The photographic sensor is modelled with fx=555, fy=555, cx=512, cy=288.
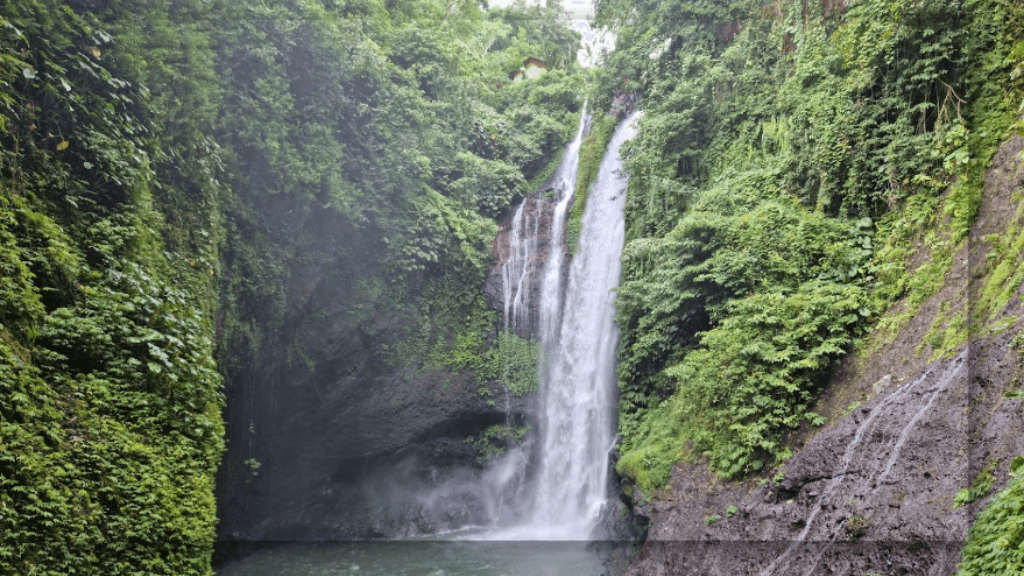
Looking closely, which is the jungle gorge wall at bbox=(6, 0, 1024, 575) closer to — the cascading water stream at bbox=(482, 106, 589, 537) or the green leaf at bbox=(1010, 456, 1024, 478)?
the green leaf at bbox=(1010, 456, 1024, 478)

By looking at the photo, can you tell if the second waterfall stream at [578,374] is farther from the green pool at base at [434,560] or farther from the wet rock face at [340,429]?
the wet rock face at [340,429]

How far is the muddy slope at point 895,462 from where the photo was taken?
4293 millimetres

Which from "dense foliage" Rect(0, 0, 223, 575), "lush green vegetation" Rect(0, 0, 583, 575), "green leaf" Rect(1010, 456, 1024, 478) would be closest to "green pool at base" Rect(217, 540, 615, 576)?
"lush green vegetation" Rect(0, 0, 583, 575)

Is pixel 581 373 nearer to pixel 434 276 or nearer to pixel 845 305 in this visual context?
pixel 434 276

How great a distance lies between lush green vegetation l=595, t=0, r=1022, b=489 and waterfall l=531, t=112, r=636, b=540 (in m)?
1.42

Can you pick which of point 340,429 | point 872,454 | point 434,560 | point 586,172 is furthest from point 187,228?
point 586,172

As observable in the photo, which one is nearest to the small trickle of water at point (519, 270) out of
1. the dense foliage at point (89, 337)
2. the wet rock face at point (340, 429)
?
the wet rock face at point (340, 429)

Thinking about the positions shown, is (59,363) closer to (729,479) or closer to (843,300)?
(729,479)

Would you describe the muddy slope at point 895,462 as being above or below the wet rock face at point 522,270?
below

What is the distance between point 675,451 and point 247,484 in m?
8.88

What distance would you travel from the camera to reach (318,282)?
1160 centimetres

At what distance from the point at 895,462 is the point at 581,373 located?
306 inches

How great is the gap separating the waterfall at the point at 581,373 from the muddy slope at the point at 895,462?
15.4 feet

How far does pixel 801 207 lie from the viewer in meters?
7.87
